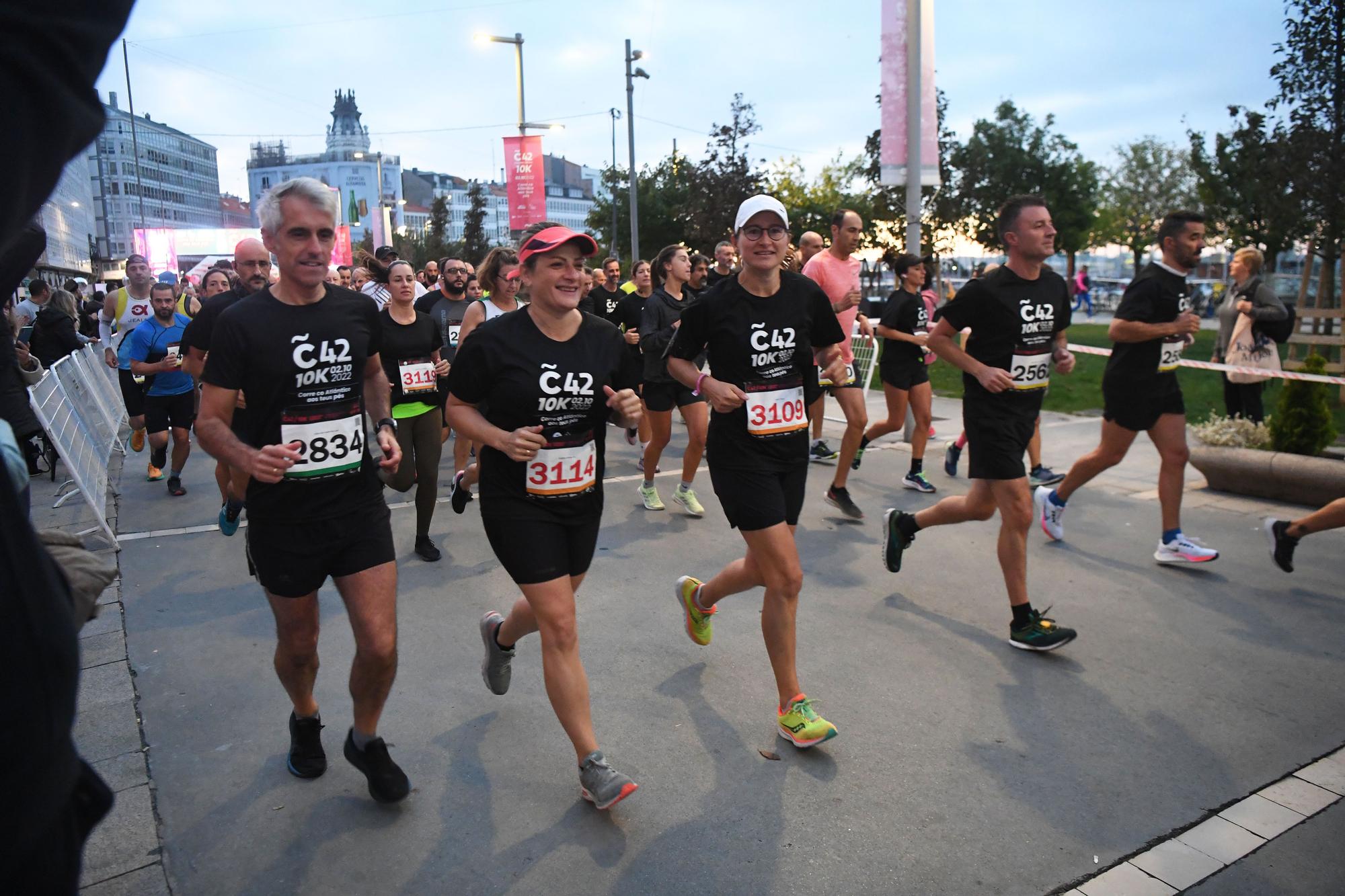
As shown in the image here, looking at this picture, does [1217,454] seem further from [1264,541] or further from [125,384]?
[125,384]

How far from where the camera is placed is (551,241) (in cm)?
353

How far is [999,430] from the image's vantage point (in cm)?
501

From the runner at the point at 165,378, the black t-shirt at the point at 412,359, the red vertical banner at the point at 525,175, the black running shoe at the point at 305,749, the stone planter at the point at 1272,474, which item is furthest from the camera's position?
the red vertical banner at the point at 525,175

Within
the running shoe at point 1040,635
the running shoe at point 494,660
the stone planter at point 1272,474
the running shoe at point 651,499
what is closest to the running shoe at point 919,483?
the stone planter at point 1272,474

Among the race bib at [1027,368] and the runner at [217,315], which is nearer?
the race bib at [1027,368]

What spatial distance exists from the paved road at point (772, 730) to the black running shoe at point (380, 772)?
0.21 ft

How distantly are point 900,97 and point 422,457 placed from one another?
7371 millimetres

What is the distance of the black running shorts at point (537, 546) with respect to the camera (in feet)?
11.4

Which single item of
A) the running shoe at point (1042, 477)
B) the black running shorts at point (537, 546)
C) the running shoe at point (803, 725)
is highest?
the black running shorts at point (537, 546)

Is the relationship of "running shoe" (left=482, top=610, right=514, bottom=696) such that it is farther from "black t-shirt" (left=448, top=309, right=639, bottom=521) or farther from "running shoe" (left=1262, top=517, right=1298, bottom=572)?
"running shoe" (left=1262, top=517, right=1298, bottom=572)

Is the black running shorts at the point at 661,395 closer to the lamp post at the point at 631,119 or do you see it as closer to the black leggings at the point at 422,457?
the black leggings at the point at 422,457

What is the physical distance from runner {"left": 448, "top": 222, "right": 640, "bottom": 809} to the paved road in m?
0.45

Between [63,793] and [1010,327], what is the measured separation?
190 inches

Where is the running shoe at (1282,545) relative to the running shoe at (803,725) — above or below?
above
